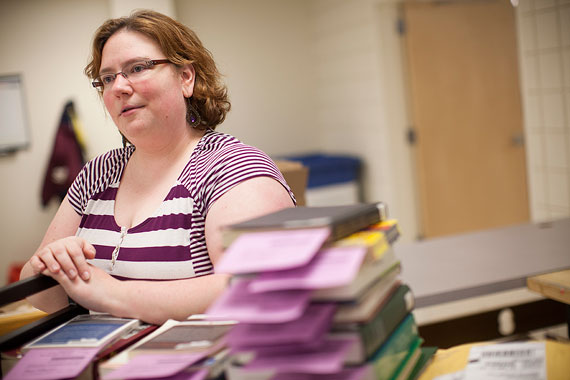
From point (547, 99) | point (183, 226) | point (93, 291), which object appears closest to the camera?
point (93, 291)

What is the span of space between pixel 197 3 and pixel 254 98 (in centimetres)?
92

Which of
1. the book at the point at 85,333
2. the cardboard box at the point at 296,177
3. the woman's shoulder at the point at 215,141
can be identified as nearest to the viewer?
the book at the point at 85,333

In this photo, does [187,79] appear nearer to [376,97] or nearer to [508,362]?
[508,362]

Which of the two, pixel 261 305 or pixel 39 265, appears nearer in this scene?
pixel 261 305

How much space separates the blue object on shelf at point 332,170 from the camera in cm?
449

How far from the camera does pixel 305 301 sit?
25.9 inches

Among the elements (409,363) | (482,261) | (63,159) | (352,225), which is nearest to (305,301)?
(352,225)

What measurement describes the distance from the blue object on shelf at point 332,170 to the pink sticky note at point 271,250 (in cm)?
372

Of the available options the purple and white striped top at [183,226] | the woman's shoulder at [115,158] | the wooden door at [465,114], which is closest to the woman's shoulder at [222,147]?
the purple and white striped top at [183,226]

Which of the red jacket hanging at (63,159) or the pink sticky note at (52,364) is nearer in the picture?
the pink sticky note at (52,364)

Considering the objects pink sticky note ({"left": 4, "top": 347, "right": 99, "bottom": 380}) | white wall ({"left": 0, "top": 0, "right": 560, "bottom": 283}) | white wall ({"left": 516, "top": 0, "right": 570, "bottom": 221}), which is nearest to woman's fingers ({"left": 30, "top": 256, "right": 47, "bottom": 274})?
pink sticky note ({"left": 4, "top": 347, "right": 99, "bottom": 380})

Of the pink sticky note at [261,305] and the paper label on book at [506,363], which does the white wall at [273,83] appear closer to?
the paper label on book at [506,363]

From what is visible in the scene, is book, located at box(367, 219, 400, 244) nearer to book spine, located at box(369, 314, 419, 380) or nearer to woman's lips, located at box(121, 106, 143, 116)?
book spine, located at box(369, 314, 419, 380)

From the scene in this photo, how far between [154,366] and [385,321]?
0.31m
